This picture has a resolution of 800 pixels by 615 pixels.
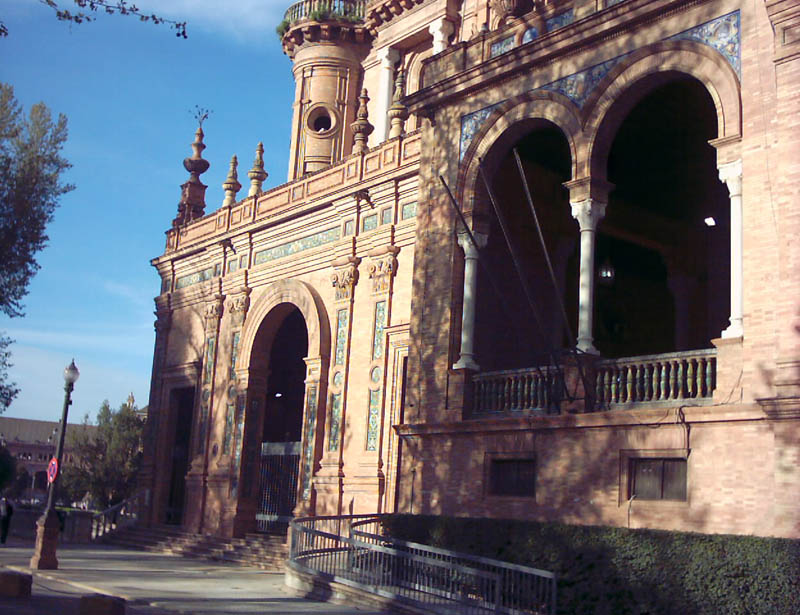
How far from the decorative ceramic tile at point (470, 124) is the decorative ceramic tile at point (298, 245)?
7.00 m

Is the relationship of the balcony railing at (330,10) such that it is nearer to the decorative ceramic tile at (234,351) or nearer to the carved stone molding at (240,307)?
the carved stone molding at (240,307)

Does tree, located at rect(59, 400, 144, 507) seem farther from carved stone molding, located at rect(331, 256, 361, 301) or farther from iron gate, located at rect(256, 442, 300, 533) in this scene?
carved stone molding, located at rect(331, 256, 361, 301)

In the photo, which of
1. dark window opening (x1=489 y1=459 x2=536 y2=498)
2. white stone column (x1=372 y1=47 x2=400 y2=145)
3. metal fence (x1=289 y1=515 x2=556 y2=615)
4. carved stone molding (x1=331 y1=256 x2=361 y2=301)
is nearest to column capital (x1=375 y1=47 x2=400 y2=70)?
white stone column (x1=372 y1=47 x2=400 y2=145)

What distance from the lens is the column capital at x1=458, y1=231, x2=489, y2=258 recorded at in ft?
56.4

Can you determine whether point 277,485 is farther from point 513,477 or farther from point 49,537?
point 513,477

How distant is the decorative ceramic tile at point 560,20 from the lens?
16203 millimetres

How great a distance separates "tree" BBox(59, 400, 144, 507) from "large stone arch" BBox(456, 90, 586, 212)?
114 feet

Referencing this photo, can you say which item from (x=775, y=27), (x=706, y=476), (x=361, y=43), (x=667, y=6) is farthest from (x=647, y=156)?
(x=361, y=43)

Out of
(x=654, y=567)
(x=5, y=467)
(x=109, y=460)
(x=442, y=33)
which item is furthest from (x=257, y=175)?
(x=5, y=467)

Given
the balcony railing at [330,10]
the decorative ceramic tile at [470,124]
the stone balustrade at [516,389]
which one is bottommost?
the stone balustrade at [516,389]

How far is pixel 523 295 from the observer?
1825cm

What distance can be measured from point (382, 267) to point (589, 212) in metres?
7.79

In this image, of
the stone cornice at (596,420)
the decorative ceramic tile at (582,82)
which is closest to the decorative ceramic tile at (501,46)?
the decorative ceramic tile at (582,82)

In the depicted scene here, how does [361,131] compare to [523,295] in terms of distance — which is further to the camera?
[361,131]
